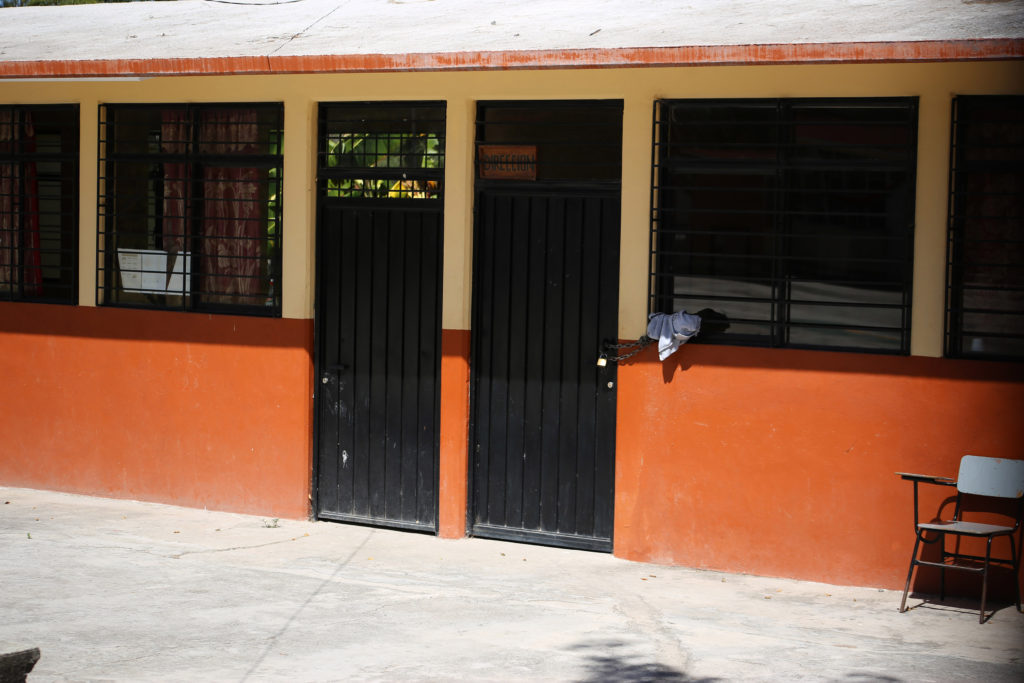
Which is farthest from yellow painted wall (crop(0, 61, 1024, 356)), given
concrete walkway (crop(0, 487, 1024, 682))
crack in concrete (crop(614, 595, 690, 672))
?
crack in concrete (crop(614, 595, 690, 672))

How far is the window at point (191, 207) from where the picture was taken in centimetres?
890

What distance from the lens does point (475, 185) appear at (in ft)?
27.1

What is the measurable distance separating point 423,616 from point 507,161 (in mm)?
3121

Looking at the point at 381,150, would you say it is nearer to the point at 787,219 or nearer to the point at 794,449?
the point at 787,219

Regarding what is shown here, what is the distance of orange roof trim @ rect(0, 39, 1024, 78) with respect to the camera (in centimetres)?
626

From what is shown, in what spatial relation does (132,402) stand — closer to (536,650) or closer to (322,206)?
(322,206)

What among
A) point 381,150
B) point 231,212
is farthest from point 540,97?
point 231,212

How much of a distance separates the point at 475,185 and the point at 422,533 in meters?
2.41

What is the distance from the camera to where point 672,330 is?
755 cm

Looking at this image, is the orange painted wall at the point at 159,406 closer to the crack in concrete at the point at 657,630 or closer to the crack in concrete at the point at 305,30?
the crack in concrete at the point at 305,30

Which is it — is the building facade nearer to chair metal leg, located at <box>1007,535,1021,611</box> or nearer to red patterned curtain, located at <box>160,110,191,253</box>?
red patterned curtain, located at <box>160,110,191,253</box>

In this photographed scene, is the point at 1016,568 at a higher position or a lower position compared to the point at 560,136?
lower

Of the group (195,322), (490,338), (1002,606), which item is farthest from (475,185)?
(1002,606)

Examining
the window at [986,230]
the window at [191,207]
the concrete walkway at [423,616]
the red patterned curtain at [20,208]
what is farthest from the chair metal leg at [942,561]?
the red patterned curtain at [20,208]
